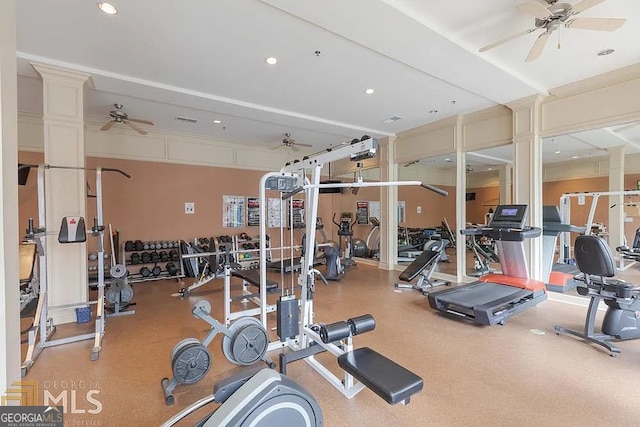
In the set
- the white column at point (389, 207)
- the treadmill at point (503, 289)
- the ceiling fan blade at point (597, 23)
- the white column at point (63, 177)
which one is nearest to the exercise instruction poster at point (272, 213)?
the white column at point (389, 207)

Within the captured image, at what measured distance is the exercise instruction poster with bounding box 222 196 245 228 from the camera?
22.8 feet

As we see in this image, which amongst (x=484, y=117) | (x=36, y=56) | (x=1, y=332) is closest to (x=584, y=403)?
(x=1, y=332)

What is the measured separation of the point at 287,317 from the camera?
105 inches

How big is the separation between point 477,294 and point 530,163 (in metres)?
2.17

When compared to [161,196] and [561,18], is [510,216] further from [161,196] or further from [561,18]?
[161,196]

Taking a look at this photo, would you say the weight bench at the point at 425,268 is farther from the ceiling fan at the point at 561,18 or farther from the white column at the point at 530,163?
the ceiling fan at the point at 561,18

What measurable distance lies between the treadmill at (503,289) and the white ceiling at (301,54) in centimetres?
191

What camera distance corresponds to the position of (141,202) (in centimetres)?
594

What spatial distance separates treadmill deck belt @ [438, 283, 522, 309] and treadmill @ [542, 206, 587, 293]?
41.5 inches

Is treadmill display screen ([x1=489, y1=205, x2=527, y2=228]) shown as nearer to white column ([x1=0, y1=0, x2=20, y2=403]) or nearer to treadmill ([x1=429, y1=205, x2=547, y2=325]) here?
treadmill ([x1=429, y1=205, x2=547, y2=325])

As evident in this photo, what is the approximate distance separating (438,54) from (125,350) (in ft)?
14.5

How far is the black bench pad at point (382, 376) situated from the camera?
1.66 m

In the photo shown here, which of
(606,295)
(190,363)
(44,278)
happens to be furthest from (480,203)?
(44,278)

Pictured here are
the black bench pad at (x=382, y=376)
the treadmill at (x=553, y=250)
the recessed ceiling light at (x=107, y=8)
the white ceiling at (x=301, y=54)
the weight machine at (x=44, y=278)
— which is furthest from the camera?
the treadmill at (x=553, y=250)
